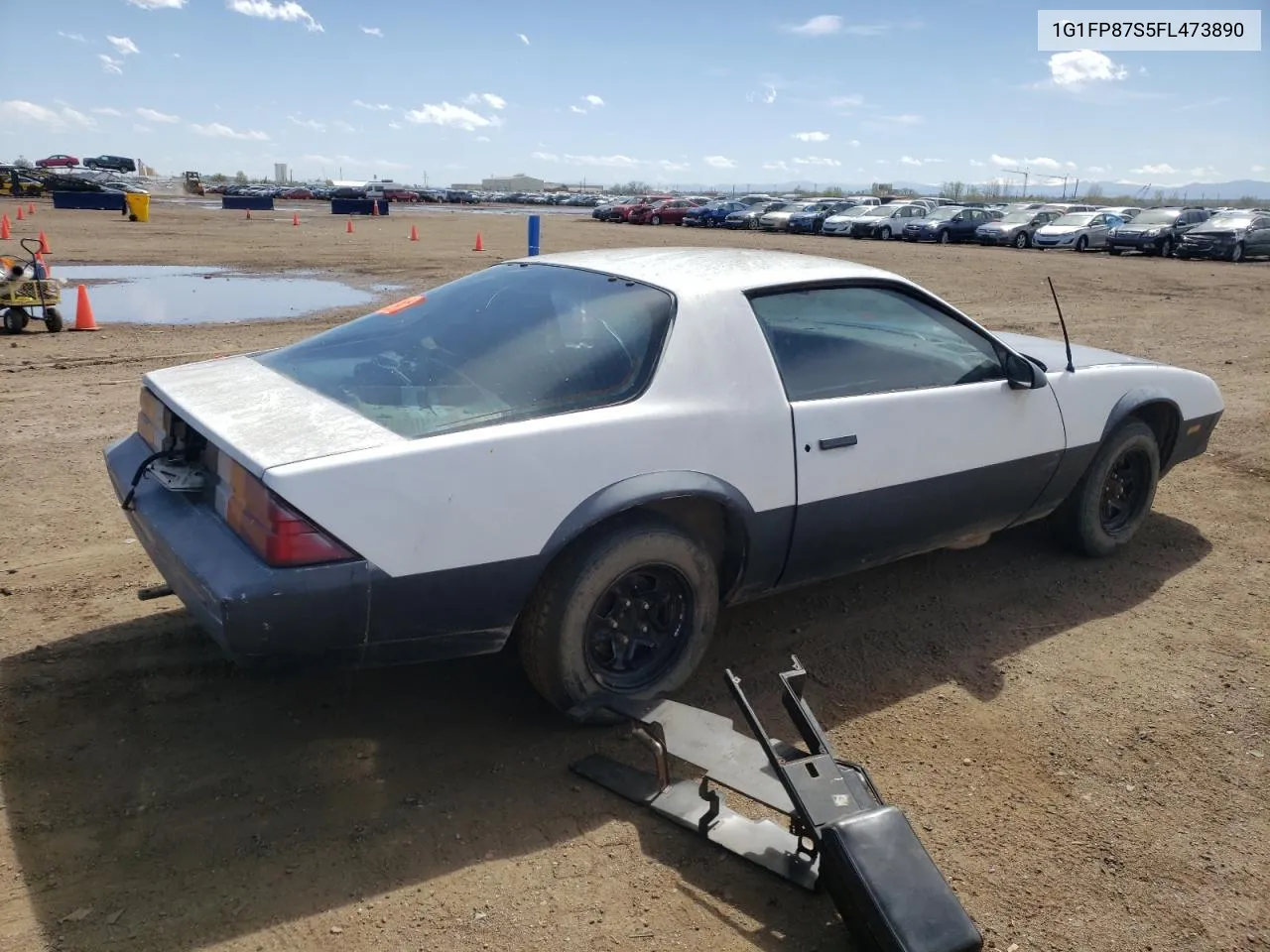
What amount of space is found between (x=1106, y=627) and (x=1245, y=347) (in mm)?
9010

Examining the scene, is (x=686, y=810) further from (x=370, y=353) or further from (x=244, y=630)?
(x=370, y=353)

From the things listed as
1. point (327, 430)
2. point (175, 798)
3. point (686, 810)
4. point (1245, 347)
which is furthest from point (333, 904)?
point (1245, 347)

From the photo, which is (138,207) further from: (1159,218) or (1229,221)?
(1229,221)

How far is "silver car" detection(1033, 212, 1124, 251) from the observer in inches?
1227

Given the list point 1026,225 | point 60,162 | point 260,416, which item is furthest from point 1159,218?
point 60,162

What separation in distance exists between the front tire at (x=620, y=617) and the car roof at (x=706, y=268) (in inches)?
35.4

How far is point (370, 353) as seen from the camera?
136 inches

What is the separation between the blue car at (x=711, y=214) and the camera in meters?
41.9

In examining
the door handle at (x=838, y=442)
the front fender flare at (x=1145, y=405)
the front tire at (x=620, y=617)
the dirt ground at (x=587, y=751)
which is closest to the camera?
the dirt ground at (x=587, y=751)

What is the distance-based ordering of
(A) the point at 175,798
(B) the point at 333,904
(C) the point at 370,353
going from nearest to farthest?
(B) the point at 333,904 → (A) the point at 175,798 → (C) the point at 370,353

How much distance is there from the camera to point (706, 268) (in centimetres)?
362

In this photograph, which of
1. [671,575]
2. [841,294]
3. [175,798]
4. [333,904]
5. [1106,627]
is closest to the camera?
[333,904]

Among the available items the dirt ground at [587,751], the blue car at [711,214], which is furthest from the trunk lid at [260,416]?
the blue car at [711,214]

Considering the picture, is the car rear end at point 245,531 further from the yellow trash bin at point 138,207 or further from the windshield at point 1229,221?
the yellow trash bin at point 138,207
